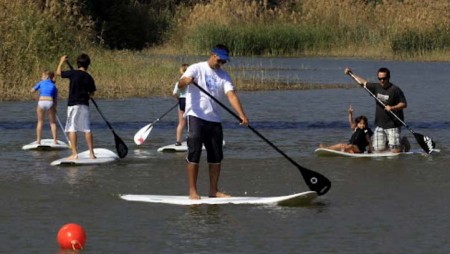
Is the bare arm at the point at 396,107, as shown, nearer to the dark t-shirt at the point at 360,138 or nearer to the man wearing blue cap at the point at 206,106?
the dark t-shirt at the point at 360,138

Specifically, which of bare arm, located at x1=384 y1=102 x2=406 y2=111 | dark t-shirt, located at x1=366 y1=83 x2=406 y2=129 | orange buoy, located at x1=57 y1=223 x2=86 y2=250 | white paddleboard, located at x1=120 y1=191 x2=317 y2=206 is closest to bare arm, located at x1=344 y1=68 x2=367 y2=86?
dark t-shirt, located at x1=366 y1=83 x2=406 y2=129

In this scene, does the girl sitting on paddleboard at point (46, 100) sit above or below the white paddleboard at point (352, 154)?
above

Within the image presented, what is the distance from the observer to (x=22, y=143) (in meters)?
20.7

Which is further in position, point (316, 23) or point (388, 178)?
point (316, 23)

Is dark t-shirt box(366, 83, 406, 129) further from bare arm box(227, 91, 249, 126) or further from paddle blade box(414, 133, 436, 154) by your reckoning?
bare arm box(227, 91, 249, 126)

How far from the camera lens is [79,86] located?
1723 cm

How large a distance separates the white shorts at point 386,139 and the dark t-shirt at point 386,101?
0.07 m

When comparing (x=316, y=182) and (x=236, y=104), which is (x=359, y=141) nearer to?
(x=316, y=182)

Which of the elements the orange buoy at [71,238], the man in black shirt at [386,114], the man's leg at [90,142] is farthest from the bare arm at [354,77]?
the orange buoy at [71,238]

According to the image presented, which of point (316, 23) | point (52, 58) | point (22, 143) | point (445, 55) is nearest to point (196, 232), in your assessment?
point (22, 143)

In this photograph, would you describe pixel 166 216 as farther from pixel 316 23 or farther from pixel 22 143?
pixel 316 23

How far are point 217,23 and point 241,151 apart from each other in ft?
121

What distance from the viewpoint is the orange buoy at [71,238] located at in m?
10.8

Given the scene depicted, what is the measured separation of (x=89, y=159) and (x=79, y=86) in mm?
969
